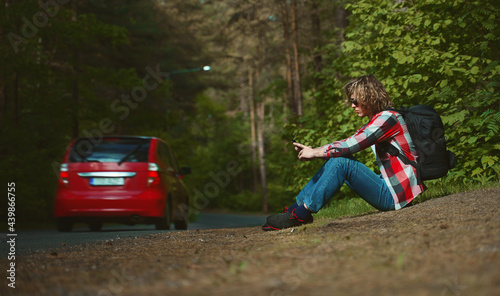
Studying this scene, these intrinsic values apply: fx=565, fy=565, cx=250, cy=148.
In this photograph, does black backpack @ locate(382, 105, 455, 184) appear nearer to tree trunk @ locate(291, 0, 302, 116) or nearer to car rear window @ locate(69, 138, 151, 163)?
car rear window @ locate(69, 138, 151, 163)

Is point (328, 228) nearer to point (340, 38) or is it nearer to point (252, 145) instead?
point (340, 38)

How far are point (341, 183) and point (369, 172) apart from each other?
365 mm

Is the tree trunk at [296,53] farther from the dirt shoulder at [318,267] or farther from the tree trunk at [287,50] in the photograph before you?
the dirt shoulder at [318,267]

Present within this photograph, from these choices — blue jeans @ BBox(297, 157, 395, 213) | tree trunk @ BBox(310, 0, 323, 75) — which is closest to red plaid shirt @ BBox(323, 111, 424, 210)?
blue jeans @ BBox(297, 157, 395, 213)

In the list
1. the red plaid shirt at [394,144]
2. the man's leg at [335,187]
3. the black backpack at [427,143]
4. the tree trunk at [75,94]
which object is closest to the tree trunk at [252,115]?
the tree trunk at [75,94]

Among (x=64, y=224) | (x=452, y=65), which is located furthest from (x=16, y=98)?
(x=452, y=65)

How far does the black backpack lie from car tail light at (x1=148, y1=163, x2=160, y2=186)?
5126 mm

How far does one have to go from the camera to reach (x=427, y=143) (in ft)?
19.6

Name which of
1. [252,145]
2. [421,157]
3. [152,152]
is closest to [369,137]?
[421,157]

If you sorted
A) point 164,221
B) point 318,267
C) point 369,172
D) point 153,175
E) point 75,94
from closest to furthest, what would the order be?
point 318,267 < point 369,172 < point 153,175 < point 164,221 < point 75,94

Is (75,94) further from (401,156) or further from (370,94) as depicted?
(401,156)

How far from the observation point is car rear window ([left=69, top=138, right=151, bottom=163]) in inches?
398

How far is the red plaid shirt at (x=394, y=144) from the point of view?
5812 mm

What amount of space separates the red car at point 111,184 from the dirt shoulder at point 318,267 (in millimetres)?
4878
